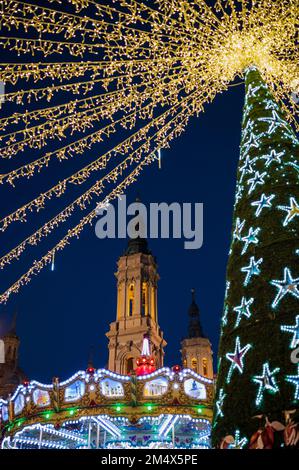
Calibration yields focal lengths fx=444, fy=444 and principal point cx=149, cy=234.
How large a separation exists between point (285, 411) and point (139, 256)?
45308 millimetres

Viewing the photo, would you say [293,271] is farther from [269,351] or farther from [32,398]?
[32,398]

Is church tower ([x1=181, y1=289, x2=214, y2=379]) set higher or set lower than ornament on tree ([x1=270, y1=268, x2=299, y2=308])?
higher

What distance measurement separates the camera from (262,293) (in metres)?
5.14

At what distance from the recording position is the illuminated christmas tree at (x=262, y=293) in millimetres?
4477

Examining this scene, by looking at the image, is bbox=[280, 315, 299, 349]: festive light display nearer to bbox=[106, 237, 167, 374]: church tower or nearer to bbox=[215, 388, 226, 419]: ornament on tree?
bbox=[215, 388, 226, 419]: ornament on tree

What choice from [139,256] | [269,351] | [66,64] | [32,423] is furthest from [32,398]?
[139,256]

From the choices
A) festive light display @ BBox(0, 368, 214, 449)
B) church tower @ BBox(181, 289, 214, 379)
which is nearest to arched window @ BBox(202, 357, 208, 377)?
church tower @ BBox(181, 289, 214, 379)

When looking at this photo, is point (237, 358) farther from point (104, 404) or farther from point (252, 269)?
point (104, 404)

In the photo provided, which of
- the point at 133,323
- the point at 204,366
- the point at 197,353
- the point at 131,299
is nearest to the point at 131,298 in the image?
the point at 131,299

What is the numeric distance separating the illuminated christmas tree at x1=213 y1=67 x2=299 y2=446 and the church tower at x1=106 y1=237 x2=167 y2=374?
38765 mm

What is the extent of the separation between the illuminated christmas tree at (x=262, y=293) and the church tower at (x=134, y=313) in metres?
38.8

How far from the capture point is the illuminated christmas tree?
448 cm

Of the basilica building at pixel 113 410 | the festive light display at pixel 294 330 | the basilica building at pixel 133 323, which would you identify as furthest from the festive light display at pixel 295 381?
the basilica building at pixel 133 323
